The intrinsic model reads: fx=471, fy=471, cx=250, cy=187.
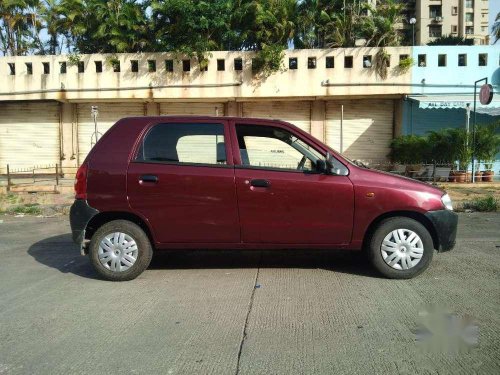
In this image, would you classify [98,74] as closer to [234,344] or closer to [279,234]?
[279,234]

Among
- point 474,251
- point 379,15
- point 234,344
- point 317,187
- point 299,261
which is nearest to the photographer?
point 234,344

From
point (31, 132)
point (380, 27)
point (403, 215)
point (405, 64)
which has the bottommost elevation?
point (403, 215)

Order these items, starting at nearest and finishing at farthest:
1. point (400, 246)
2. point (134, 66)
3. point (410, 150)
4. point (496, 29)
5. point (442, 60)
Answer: point (400, 246) < point (410, 150) < point (442, 60) < point (134, 66) < point (496, 29)

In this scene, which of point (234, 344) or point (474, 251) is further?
point (474, 251)

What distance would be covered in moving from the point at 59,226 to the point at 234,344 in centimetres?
771

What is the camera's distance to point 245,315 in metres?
4.46

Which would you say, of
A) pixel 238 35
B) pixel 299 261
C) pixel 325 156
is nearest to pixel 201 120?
pixel 325 156

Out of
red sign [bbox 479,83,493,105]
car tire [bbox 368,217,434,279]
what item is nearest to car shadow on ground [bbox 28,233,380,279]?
car tire [bbox 368,217,434,279]

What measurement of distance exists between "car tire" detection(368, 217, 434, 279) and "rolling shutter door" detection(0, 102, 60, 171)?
21919 mm

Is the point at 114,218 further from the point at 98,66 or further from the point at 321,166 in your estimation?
the point at 98,66

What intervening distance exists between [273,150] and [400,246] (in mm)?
1856

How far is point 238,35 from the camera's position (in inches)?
918

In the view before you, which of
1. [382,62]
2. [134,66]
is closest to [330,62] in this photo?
[382,62]

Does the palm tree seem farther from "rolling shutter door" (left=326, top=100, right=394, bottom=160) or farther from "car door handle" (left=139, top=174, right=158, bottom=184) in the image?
"car door handle" (left=139, top=174, right=158, bottom=184)
